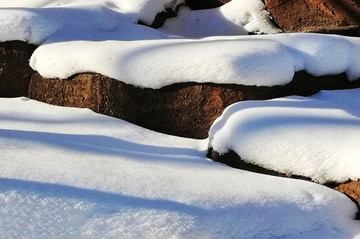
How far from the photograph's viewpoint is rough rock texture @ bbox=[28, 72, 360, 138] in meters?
2.07

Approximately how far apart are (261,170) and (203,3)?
6.64ft

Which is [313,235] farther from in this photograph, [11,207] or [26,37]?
[26,37]

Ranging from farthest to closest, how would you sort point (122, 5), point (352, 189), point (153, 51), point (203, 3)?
point (203, 3) → point (122, 5) → point (153, 51) → point (352, 189)

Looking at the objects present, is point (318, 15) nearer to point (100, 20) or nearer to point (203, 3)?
point (203, 3)

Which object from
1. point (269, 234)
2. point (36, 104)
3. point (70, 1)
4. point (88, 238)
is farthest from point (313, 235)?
point (70, 1)

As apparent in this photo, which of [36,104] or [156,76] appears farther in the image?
[36,104]

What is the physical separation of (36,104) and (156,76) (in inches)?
24.7

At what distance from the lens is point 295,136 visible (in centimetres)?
173

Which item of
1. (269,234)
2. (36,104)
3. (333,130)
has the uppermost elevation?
(333,130)

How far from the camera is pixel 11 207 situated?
1.21 metres

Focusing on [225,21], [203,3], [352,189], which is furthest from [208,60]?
[203,3]

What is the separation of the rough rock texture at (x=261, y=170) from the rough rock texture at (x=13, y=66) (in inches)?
45.0

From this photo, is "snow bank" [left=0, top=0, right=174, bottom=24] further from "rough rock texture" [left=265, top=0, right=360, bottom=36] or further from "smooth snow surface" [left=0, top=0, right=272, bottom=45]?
"rough rock texture" [left=265, top=0, right=360, bottom=36]

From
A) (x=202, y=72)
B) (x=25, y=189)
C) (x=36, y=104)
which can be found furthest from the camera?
(x=36, y=104)
